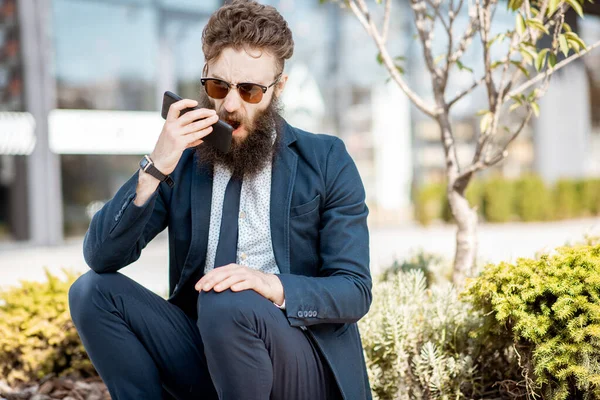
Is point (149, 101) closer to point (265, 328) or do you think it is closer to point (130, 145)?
point (130, 145)

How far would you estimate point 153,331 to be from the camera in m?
2.11

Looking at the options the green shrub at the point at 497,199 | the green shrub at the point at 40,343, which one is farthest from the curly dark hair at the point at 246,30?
the green shrub at the point at 497,199

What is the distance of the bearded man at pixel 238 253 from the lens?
1.90m

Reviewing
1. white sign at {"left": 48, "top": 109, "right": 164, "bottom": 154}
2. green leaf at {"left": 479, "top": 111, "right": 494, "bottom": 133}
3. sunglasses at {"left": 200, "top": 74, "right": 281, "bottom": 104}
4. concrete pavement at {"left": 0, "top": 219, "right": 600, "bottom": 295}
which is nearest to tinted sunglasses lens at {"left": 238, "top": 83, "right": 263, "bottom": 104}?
sunglasses at {"left": 200, "top": 74, "right": 281, "bottom": 104}

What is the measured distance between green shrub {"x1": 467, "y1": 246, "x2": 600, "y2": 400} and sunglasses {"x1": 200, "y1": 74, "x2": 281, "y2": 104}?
3.17ft

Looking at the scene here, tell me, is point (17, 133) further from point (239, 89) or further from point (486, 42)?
point (239, 89)

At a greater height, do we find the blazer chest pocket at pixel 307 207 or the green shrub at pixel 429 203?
the blazer chest pocket at pixel 307 207

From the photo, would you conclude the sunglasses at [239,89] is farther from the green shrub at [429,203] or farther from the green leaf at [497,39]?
the green shrub at [429,203]

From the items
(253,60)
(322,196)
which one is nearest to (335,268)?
(322,196)

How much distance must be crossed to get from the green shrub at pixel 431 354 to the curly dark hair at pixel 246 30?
109cm

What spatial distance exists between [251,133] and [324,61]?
948 cm

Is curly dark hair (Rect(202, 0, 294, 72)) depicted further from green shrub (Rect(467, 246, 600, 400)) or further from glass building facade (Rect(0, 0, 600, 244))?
glass building facade (Rect(0, 0, 600, 244))

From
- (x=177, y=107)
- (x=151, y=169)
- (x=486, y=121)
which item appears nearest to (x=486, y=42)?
(x=486, y=121)

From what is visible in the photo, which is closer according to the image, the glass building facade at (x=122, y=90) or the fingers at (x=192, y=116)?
the fingers at (x=192, y=116)
